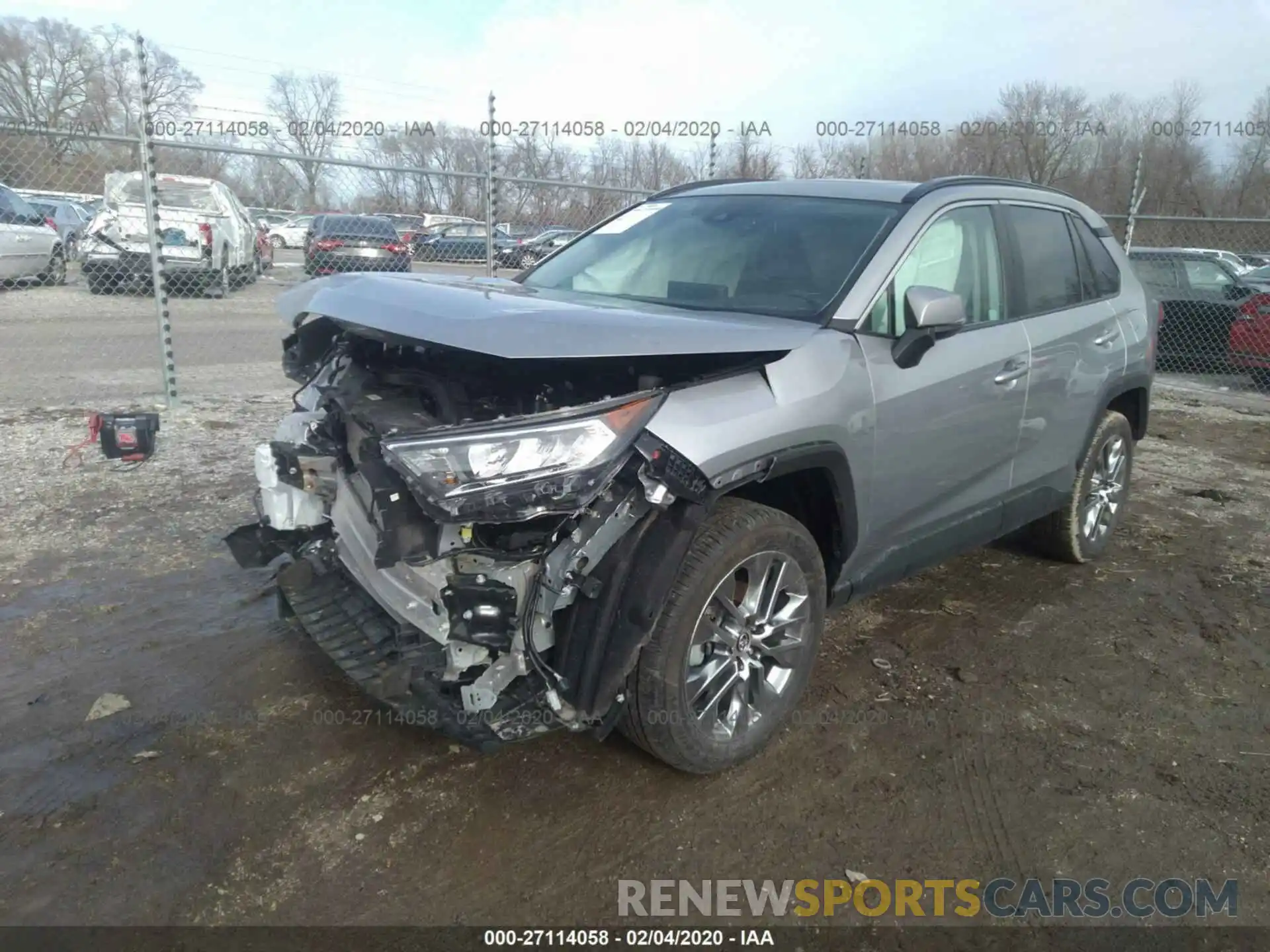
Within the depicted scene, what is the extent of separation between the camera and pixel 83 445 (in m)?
6.18

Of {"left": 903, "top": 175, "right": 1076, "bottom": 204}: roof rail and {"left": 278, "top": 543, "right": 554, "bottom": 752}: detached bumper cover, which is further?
{"left": 903, "top": 175, "right": 1076, "bottom": 204}: roof rail

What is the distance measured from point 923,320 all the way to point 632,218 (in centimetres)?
177

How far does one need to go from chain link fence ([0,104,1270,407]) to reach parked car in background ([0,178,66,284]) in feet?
0.09

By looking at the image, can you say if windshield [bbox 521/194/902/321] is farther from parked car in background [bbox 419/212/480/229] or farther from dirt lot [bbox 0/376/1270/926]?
parked car in background [bbox 419/212/480/229]

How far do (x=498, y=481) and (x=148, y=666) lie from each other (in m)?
2.02

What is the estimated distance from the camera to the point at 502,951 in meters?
2.32

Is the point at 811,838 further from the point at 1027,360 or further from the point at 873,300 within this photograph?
the point at 1027,360

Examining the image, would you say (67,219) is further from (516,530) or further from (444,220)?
(516,530)

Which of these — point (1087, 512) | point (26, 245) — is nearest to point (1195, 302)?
point (1087, 512)

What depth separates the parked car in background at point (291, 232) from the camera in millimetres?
13148

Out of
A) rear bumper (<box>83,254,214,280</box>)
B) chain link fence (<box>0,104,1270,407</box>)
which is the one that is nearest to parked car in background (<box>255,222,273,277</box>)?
chain link fence (<box>0,104,1270,407</box>)

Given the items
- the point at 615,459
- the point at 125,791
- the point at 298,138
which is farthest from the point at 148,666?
the point at 298,138

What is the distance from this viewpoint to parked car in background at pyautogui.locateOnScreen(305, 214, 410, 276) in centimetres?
1018

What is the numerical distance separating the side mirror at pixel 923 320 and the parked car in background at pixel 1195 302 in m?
10.1
